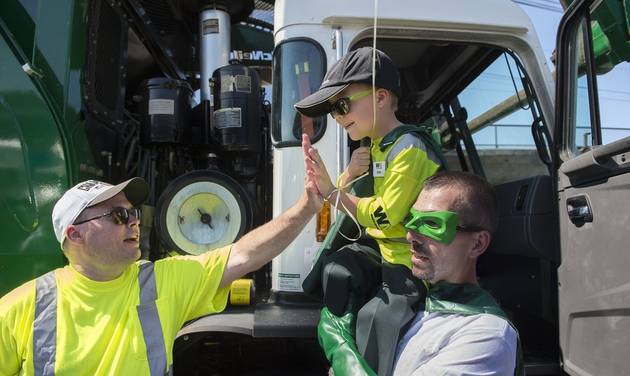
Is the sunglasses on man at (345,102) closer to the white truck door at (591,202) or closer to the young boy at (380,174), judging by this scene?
the young boy at (380,174)

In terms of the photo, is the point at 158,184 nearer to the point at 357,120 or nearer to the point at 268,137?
the point at 268,137

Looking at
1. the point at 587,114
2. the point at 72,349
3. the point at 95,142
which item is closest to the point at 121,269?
the point at 72,349

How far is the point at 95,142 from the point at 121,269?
1.22 meters

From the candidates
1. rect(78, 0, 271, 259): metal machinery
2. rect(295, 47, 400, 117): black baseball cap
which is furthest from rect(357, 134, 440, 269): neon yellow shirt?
rect(78, 0, 271, 259): metal machinery

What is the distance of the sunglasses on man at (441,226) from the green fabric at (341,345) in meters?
0.51

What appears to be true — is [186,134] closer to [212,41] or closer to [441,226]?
[212,41]

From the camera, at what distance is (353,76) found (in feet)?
6.02

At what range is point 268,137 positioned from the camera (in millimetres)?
3139

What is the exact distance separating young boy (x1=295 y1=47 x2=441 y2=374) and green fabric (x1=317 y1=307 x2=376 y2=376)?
4 centimetres

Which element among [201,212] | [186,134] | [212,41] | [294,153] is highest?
→ [212,41]

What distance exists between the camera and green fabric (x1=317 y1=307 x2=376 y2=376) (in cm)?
163

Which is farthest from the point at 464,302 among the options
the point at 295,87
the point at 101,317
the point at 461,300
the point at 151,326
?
the point at 295,87

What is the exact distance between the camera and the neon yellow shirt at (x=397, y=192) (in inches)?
66.2

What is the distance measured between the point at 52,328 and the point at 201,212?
43.7 inches
